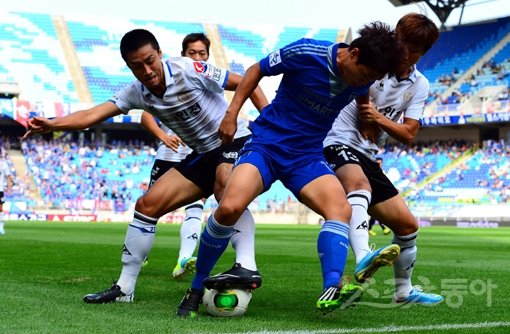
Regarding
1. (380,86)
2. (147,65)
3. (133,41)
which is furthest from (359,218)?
(133,41)

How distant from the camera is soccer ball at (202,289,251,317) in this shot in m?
5.75

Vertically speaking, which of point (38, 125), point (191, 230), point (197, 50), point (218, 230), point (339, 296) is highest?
point (197, 50)

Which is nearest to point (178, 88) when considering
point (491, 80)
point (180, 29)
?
point (491, 80)

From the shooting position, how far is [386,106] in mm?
6906

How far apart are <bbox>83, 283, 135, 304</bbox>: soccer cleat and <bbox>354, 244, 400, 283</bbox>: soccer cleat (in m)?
1.87

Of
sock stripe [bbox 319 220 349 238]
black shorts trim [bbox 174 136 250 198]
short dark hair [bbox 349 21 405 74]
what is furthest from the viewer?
black shorts trim [bbox 174 136 250 198]

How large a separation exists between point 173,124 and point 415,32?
204 centimetres

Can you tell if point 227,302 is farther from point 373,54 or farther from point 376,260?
point 373,54

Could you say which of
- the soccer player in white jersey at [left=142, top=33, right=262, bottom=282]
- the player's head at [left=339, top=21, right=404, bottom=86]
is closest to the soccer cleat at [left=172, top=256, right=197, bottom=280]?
the soccer player in white jersey at [left=142, top=33, right=262, bottom=282]

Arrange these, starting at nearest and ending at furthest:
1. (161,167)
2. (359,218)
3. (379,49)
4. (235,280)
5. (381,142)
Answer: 1. (379,49)
2. (235,280)
3. (359,218)
4. (381,142)
5. (161,167)

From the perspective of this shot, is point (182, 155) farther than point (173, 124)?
Yes

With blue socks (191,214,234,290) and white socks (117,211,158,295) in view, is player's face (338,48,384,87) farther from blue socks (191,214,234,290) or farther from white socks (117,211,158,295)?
white socks (117,211,158,295)

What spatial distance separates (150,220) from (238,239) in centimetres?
83

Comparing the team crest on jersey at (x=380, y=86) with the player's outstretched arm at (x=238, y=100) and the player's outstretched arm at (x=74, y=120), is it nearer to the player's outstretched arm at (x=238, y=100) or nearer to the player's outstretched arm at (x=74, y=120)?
the player's outstretched arm at (x=238, y=100)
